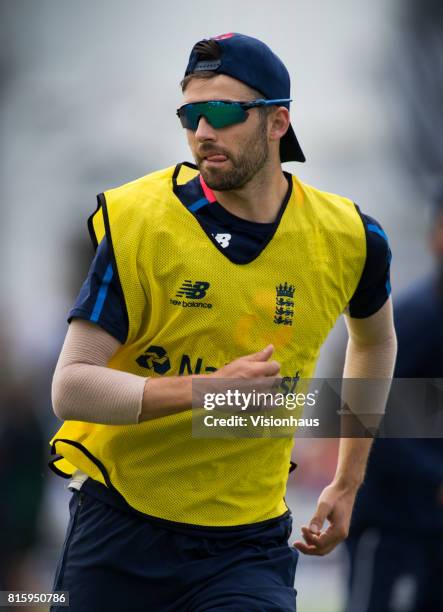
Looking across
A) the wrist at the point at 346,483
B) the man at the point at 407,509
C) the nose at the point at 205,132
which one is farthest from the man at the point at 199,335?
the man at the point at 407,509

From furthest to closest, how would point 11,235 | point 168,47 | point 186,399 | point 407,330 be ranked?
point 168,47 < point 11,235 < point 407,330 < point 186,399

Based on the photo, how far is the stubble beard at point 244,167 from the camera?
158 inches

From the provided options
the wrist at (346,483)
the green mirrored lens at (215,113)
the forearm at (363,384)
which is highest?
the green mirrored lens at (215,113)

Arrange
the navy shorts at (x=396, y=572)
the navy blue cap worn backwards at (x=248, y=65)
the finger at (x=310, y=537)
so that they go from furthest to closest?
the navy shorts at (x=396, y=572) < the finger at (x=310, y=537) < the navy blue cap worn backwards at (x=248, y=65)

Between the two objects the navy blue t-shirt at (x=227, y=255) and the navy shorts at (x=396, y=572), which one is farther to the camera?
the navy shorts at (x=396, y=572)

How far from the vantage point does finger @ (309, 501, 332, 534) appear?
434 centimetres

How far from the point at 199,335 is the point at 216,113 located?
27.7 inches

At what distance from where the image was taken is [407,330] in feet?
21.4

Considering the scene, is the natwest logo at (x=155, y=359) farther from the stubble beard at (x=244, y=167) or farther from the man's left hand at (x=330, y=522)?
the man's left hand at (x=330, y=522)

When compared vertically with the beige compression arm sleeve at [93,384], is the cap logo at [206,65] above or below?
above

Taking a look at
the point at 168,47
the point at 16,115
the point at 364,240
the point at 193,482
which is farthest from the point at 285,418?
the point at 168,47

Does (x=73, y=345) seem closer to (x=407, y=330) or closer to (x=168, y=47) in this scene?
(x=407, y=330)

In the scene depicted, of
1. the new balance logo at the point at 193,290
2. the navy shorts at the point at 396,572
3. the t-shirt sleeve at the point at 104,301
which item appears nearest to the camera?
the t-shirt sleeve at the point at 104,301

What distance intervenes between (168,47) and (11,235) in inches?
99.9
